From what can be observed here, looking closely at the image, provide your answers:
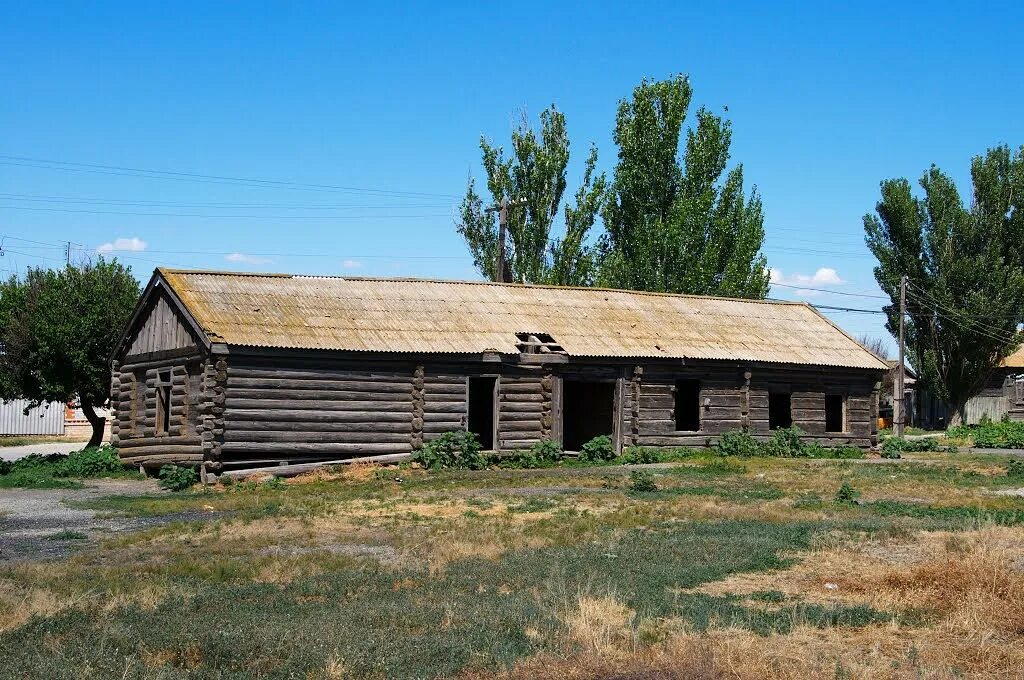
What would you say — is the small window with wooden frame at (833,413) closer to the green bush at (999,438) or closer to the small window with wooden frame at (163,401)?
the green bush at (999,438)

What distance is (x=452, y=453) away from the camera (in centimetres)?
2830

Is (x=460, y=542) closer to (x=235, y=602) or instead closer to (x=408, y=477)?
(x=235, y=602)

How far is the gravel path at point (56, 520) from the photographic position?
1495cm

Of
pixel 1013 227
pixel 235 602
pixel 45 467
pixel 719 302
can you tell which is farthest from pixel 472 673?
pixel 1013 227

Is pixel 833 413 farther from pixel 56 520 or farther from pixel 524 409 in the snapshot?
pixel 56 520

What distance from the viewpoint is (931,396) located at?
59.8 metres

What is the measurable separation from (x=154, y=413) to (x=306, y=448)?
457cm

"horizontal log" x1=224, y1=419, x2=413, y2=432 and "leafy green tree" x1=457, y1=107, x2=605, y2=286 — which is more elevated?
"leafy green tree" x1=457, y1=107, x2=605, y2=286

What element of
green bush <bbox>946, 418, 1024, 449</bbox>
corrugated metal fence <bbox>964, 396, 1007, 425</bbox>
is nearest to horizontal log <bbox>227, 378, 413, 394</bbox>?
green bush <bbox>946, 418, 1024, 449</bbox>

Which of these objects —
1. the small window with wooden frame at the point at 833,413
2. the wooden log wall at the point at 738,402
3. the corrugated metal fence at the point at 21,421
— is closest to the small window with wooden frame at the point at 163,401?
the wooden log wall at the point at 738,402

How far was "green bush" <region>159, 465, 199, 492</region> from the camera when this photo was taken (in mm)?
24250

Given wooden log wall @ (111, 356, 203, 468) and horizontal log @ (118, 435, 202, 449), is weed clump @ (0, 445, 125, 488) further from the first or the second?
wooden log wall @ (111, 356, 203, 468)

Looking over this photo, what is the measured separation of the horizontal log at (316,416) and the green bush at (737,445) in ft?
30.9

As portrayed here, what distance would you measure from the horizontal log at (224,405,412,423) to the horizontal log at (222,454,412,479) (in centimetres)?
90
